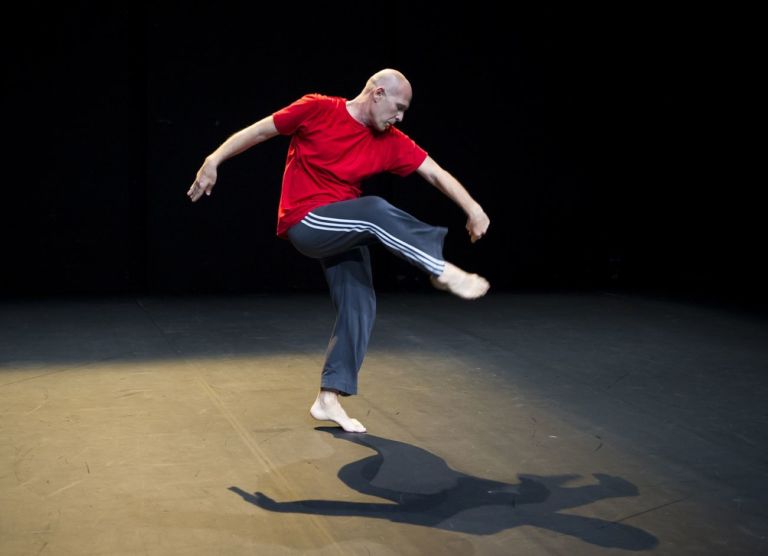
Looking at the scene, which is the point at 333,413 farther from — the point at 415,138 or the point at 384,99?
the point at 415,138

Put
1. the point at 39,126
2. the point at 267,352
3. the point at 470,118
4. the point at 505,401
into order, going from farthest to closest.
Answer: the point at 470,118 < the point at 39,126 < the point at 267,352 < the point at 505,401

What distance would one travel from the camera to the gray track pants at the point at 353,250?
277cm

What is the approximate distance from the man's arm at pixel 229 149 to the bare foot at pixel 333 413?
779mm

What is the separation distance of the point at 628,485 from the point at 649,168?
4.69 meters

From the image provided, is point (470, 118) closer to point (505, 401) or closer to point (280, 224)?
point (505, 401)

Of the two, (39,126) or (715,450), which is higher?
(39,126)

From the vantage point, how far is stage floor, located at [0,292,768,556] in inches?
90.2

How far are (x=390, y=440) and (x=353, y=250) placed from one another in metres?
0.61

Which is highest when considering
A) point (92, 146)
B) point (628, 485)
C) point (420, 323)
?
point (92, 146)

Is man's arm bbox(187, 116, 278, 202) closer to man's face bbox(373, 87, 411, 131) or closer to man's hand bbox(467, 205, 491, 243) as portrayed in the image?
man's face bbox(373, 87, 411, 131)

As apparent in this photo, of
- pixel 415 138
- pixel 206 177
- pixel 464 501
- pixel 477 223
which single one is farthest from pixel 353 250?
pixel 415 138

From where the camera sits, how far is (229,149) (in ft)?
9.57

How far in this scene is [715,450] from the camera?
3008 mm

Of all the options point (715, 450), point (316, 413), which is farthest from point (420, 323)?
point (715, 450)
